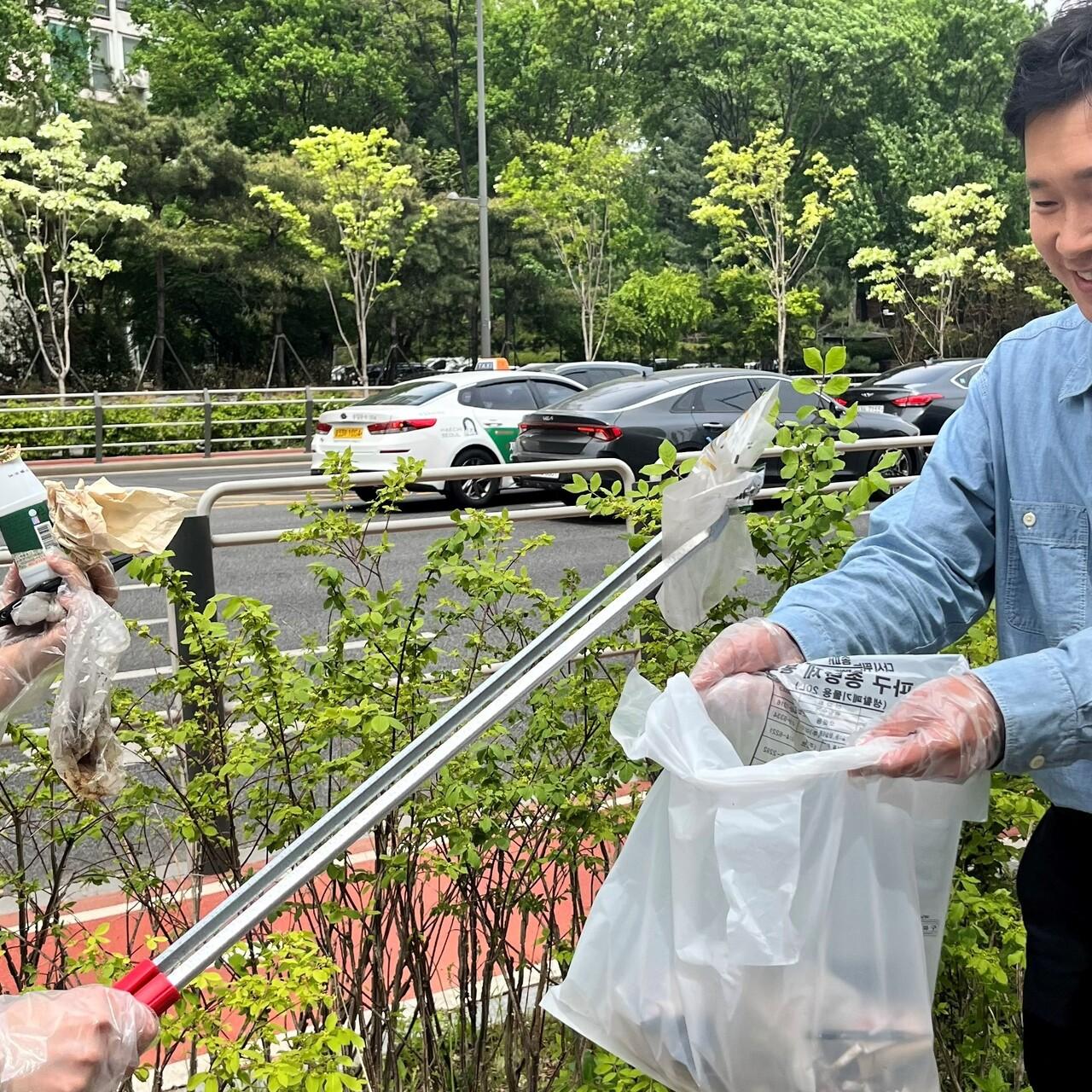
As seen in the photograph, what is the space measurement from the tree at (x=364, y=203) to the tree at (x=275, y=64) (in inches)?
293

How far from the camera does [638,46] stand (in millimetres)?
42062

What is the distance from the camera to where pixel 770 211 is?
123ft

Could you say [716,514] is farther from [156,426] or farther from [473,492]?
[156,426]

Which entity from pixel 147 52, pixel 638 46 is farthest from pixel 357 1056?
pixel 638 46

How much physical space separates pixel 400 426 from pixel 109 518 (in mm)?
11477

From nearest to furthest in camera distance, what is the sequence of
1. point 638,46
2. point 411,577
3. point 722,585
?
point 722,585
point 411,577
point 638,46

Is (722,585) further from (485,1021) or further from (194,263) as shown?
(194,263)

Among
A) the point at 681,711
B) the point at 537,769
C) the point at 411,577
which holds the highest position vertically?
the point at 681,711

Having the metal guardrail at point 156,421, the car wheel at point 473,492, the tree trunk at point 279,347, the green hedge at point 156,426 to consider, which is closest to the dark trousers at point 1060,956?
the car wheel at point 473,492

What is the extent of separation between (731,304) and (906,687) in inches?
1533

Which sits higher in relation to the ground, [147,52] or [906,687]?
[147,52]

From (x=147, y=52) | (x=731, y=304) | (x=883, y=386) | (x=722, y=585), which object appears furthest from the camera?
(x=731, y=304)

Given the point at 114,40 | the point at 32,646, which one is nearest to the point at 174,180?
the point at 114,40

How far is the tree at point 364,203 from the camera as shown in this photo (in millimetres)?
27734
